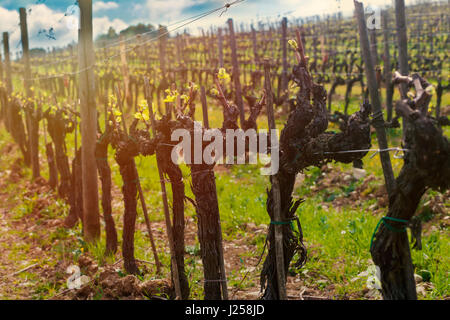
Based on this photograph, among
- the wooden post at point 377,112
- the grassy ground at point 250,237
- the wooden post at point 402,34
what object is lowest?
the grassy ground at point 250,237

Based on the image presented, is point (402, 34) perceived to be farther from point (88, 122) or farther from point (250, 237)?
point (88, 122)

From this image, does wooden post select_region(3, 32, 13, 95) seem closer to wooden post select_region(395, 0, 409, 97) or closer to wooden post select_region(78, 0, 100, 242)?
wooden post select_region(78, 0, 100, 242)

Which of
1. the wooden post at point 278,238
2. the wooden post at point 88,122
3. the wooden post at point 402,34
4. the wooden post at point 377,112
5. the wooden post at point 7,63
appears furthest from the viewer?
the wooden post at point 7,63

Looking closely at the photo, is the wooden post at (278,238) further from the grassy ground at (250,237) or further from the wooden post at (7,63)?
the wooden post at (7,63)

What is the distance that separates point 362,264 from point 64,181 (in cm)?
608

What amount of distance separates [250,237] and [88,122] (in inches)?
120

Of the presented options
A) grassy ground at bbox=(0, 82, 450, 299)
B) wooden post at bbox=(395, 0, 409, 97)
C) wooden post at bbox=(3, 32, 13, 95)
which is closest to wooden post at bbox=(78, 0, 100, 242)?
grassy ground at bbox=(0, 82, 450, 299)

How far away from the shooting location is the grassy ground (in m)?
5.24

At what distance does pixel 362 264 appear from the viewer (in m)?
5.42

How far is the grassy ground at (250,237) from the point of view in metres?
5.24

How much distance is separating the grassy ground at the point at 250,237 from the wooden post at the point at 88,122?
0.41 metres

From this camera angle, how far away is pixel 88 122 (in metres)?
6.74

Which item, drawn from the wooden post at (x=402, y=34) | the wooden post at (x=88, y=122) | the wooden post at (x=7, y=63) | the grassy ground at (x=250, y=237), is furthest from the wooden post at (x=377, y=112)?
the wooden post at (x=7, y=63)
